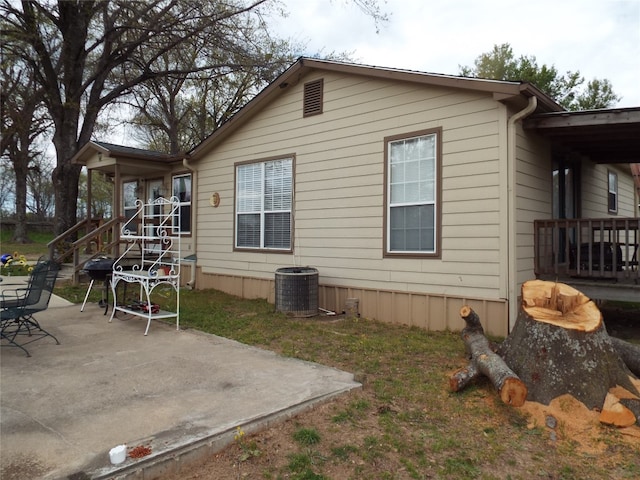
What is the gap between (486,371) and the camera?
3670mm

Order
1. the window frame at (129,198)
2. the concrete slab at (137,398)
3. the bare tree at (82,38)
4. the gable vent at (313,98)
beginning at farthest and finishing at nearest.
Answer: the bare tree at (82,38) < the window frame at (129,198) < the gable vent at (313,98) < the concrete slab at (137,398)

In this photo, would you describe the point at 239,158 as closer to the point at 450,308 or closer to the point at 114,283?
the point at 114,283

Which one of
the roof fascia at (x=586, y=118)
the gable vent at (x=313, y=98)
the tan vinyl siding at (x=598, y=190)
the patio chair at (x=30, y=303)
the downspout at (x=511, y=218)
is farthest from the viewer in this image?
the tan vinyl siding at (x=598, y=190)

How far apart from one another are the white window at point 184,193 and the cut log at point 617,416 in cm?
933

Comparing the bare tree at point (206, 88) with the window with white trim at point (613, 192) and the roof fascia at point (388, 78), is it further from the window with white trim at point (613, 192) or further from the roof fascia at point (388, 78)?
the window with white trim at point (613, 192)

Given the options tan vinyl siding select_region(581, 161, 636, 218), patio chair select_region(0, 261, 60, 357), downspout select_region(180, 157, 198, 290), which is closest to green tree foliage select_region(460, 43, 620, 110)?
tan vinyl siding select_region(581, 161, 636, 218)

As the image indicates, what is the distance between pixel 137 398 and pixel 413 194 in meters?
4.62

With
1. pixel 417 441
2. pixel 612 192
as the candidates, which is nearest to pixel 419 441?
pixel 417 441

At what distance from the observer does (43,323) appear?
643cm

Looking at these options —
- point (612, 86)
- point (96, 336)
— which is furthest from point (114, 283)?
point (612, 86)

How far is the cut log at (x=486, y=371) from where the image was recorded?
338cm

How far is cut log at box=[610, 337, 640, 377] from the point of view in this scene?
389 centimetres

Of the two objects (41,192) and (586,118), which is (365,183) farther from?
(41,192)

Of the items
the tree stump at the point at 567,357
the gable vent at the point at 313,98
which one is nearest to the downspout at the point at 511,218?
the tree stump at the point at 567,357
